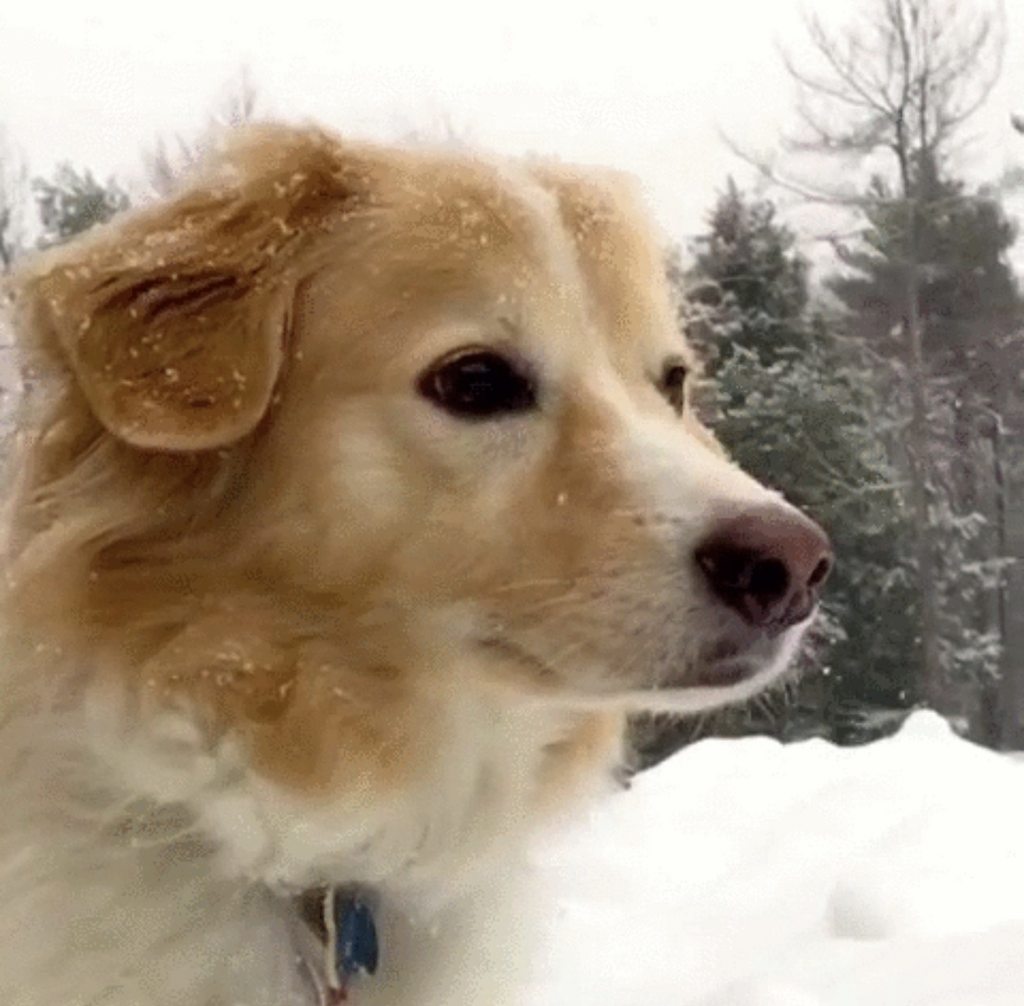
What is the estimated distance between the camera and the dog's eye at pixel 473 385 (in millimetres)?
1056

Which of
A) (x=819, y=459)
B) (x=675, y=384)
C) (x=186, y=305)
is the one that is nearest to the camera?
(x=186, y=305)

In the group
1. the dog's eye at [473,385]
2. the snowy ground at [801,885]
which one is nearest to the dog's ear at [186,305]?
the dog's eye at [473,385]

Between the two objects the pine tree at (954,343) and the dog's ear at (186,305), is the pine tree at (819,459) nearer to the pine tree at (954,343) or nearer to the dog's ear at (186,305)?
the pine tree at (954,343)

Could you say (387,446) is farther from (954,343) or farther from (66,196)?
(954,343)

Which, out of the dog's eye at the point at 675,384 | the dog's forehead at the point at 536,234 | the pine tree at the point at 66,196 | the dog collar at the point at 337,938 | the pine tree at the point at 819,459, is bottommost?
the pine tree at the point at 819,459

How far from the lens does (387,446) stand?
1054 millimetres

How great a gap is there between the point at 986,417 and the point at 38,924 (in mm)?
3706

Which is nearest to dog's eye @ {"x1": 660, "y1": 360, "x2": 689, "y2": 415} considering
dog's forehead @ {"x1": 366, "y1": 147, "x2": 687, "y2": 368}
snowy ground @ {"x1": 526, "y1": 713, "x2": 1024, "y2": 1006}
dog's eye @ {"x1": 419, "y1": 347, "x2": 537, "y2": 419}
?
dog's forehead @ {"x1": 366, "y1": 147, "x2": 687, "y2": 368}

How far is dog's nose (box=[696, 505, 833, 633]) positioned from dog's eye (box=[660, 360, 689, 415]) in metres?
0.27

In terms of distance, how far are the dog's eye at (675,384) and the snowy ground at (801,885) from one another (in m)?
0.36

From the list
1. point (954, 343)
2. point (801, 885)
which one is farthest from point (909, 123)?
point (801, 885)

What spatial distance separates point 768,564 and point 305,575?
0.32 metres

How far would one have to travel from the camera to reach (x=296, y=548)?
108 cm

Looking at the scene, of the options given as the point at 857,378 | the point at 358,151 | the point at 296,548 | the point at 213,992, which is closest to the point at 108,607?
the point at 296,548
